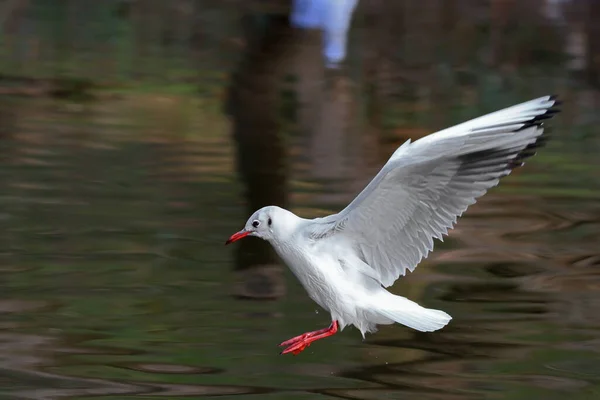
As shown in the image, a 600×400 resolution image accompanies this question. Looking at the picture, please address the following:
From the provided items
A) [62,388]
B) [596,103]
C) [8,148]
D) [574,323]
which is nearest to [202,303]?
[62,388]

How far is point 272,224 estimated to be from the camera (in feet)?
17.2

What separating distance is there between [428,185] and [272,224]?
683mm

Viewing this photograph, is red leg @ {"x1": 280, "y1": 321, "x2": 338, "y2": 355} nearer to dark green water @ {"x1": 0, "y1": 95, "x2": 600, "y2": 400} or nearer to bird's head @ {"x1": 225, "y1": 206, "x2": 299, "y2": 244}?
dark green water @ {"x1": 0, "y1": 95, "x2": 600, "y2": 400}

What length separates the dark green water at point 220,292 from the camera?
16.8 ft

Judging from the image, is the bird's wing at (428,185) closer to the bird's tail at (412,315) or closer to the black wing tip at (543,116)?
the black wing tip at (543,116)

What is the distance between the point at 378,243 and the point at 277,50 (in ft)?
29.4

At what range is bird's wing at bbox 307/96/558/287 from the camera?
4.70 metres

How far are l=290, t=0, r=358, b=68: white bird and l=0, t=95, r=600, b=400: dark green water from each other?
4.57 metres

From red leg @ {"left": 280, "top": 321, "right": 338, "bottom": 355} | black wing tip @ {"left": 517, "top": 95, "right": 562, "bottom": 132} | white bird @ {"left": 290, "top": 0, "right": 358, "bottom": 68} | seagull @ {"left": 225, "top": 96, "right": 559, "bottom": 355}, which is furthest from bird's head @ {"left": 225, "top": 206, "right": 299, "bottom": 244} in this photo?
white bird @ {"left": 290, "top": 0, "right": 358, "bottom": 68}

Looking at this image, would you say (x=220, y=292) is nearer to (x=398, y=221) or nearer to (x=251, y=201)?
(x=398, y=221)

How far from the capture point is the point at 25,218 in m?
7.44

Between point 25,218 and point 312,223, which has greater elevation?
point 312,223

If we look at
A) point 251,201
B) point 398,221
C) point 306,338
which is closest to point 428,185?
point 398,221

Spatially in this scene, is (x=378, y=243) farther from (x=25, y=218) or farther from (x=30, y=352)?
(x=25, y=218)
